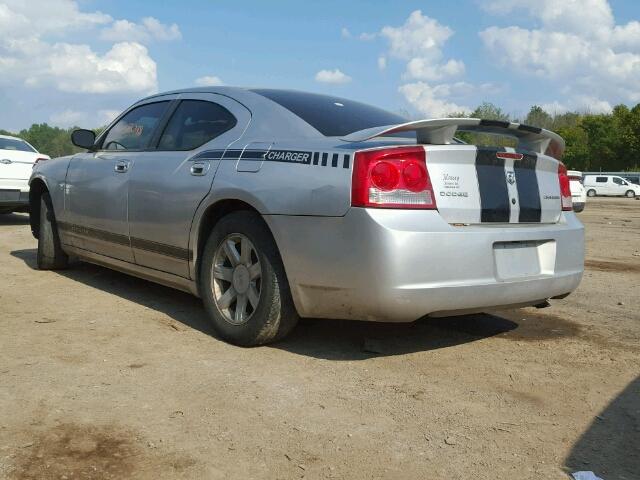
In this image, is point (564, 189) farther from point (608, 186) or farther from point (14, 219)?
point (608, 186)

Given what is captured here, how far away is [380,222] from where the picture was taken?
3.01 meters

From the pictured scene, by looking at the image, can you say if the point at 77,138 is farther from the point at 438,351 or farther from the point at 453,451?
the point at 453,451

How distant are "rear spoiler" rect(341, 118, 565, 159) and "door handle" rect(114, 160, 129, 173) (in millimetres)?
1963

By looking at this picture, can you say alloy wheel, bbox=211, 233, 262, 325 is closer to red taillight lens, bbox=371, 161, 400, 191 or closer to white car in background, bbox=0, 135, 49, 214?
red taillight lens, bbox=371, 161, 400, 191

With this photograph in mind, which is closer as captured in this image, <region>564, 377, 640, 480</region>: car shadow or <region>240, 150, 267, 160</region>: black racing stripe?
<region>564, 377, 640, 480</region>: car shadow

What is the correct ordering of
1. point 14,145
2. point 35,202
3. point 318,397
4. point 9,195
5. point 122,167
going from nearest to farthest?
point 318,397, point 122,167, point 35,202, point 9,195, point 14,145

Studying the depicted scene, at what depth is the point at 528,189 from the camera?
11.7ft

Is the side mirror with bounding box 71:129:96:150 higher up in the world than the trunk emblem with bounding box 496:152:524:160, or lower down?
higher up

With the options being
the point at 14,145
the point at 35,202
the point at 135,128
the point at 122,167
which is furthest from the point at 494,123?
the point at 14,145

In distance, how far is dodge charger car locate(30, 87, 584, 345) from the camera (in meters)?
3.09

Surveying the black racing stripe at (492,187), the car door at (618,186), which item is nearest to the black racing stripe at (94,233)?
the black racing stripe at (492,187)

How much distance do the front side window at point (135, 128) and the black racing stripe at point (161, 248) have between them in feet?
2.33

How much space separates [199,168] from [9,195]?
749 centimetres

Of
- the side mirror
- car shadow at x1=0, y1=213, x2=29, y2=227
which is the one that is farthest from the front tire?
car shadow at x1=0, y1=213, x2=29, y2=227
